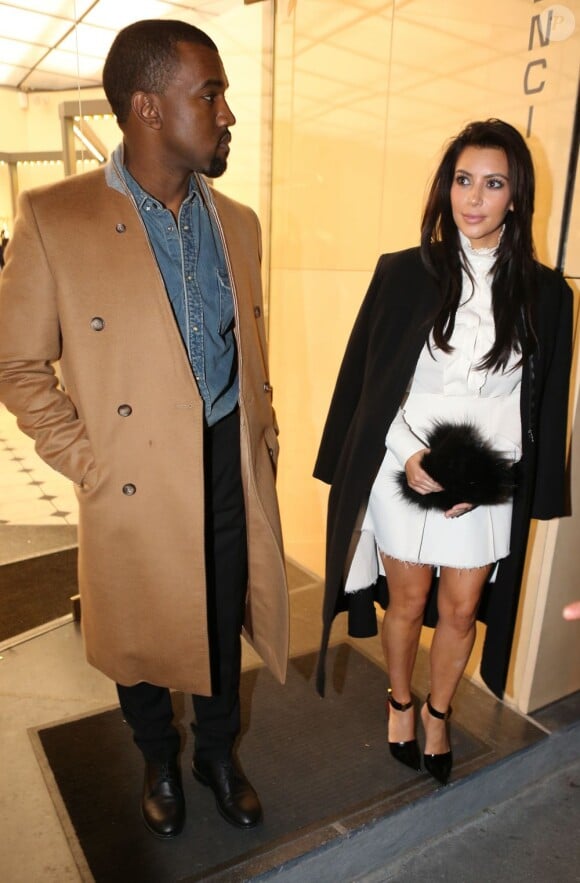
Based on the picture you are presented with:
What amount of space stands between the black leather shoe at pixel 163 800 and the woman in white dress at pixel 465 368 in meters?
0.79

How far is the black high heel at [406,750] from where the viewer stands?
6.66 ft

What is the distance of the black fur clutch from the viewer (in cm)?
164

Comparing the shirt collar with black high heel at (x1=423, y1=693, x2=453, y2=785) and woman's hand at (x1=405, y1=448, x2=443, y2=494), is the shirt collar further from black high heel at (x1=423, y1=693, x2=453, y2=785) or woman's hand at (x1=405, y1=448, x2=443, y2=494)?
black high heel at (x1=423, y1=693, x2=453, y2=785)

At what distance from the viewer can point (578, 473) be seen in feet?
7.39

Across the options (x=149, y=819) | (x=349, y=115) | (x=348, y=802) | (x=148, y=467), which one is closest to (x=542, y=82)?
(x=349, y=115)

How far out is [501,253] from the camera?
172cm

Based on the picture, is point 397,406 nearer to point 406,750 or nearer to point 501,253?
point 501,253

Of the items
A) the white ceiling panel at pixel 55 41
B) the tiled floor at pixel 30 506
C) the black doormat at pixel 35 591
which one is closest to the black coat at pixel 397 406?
the black doormat at pixel 35 591

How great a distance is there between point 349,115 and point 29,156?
157cm

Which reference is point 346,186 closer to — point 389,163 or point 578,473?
point 389,163

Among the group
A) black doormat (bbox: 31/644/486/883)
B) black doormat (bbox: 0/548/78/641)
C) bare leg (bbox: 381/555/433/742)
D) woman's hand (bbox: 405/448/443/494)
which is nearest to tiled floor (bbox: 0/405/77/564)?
black doormat (bbox: 0/548/78/641)

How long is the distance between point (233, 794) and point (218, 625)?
469 mm

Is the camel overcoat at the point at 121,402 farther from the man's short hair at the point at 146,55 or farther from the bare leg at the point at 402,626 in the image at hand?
the bare leg at the point at 402,626

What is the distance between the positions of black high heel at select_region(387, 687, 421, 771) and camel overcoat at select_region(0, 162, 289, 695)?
69 centimetres
